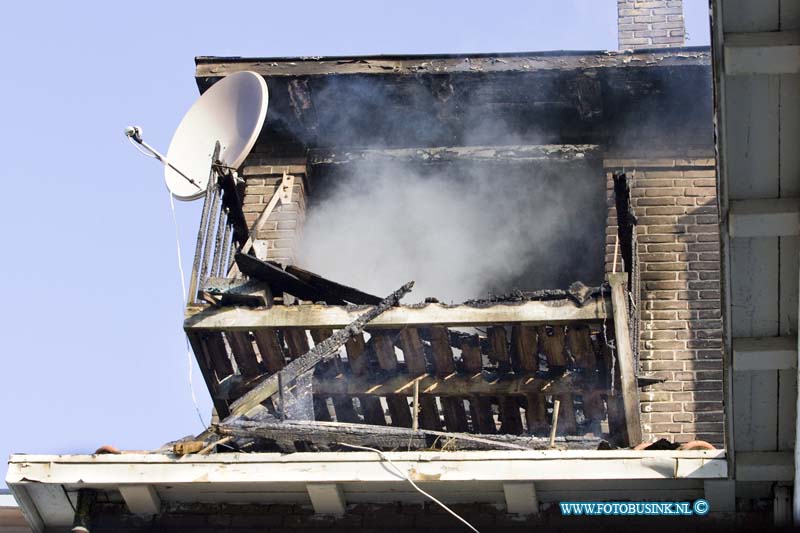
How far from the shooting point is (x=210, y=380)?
12.1 meters

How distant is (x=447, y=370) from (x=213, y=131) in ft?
10.1

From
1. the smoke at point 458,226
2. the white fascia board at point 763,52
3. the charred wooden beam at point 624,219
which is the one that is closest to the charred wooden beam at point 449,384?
the charred wooden beam at point 624,219

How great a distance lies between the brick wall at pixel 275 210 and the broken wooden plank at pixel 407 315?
1.76 meters

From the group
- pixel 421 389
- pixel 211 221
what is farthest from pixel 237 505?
pixel 211 221

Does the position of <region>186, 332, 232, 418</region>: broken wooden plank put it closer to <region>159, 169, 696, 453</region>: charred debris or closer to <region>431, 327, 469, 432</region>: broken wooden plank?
<region>159, 169, 696, 453</region>: charred debris

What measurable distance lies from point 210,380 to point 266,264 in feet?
3.23

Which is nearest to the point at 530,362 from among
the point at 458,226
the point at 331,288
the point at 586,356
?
the point at 586,356

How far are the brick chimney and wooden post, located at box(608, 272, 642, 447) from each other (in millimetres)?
4802

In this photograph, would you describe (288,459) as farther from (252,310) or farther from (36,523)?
(252,310)

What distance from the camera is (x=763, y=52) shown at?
7020 mm

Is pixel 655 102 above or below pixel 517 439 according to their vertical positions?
above

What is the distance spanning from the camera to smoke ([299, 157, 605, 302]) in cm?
1484

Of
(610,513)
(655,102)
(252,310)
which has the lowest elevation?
(610,513)

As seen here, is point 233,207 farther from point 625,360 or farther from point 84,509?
point 84,509
